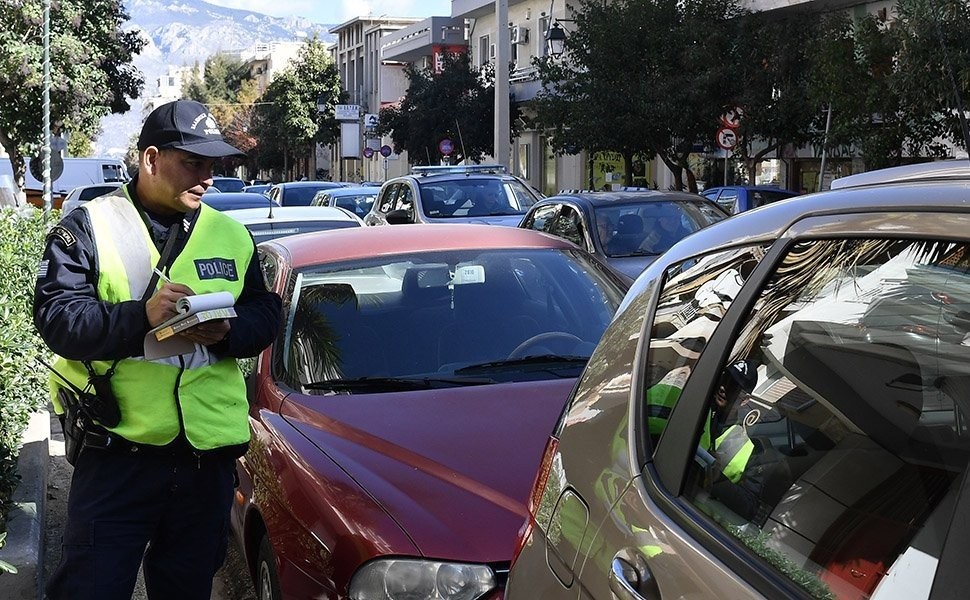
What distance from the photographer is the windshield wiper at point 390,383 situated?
4.80m

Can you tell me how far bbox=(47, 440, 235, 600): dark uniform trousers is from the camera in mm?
3609

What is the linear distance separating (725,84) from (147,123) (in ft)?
76.6

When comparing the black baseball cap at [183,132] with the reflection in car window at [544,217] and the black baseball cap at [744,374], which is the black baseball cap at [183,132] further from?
the reflection in car window at [544,217]

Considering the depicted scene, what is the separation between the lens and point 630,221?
11.8 meters

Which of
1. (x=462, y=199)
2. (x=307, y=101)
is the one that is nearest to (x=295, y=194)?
(x=462, y=199)

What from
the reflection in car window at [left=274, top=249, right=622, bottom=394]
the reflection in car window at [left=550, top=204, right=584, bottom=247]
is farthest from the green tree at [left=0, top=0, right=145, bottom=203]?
the reflection in car window at [left=274, top=249, right=622, bottom=394]

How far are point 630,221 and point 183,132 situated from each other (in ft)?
27.4

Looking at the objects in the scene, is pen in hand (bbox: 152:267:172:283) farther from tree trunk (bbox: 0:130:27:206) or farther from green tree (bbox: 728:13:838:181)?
tree trunk (bbox: 0:130:27:206)

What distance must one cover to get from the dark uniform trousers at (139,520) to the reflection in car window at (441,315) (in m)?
1.02

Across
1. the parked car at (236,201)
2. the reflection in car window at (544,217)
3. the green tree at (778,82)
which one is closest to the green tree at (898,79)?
the green tree at (778,82)

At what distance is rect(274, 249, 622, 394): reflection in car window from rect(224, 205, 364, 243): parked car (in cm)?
506

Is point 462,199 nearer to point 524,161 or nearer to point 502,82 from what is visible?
point 502,82

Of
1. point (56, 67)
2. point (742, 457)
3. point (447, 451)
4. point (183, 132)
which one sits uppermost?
point (56, 67)

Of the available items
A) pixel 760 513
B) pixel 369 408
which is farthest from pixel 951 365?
pixel 369 408
